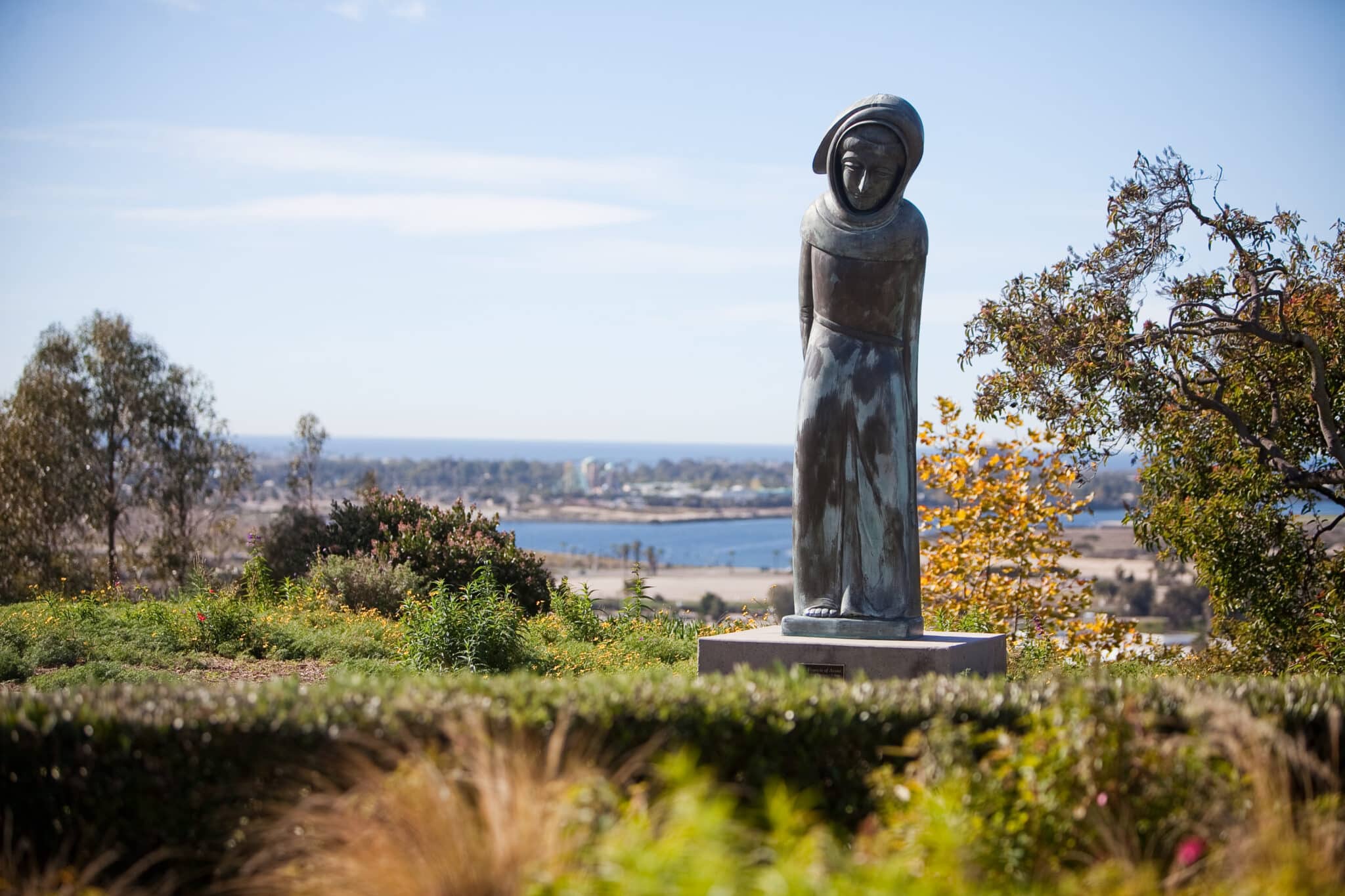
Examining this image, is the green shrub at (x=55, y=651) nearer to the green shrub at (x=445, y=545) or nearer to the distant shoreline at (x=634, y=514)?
the green shrub at (x=445, y=545)

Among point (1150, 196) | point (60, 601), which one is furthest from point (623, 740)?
point (60, 601)

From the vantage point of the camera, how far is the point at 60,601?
13.5 metres

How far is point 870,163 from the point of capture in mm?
7855

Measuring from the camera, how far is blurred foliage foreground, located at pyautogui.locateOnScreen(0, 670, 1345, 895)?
3871 mm

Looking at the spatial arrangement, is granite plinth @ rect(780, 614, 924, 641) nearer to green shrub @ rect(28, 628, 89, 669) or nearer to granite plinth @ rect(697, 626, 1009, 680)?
granite plinth @ rect(697, 626, 1009, 680)

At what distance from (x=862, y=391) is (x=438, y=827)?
480cm

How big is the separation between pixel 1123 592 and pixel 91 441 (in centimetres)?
4220

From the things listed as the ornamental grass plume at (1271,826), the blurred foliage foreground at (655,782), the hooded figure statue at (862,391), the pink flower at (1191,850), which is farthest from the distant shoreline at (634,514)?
the pink flower at (1191,850)

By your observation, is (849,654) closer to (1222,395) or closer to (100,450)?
(1222,395)

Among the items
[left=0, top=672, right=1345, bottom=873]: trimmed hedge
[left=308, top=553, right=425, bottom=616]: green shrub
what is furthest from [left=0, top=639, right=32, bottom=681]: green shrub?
[left=0, top=672, right=1345, bottom=873]: trimmed hedge

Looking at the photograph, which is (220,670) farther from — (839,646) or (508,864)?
(508,864)

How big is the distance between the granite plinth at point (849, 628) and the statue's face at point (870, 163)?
8.23ft

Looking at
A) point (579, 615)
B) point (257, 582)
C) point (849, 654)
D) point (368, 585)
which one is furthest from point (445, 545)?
point (849, 654)

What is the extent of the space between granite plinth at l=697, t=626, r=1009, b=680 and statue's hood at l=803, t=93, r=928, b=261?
2.32 meters
